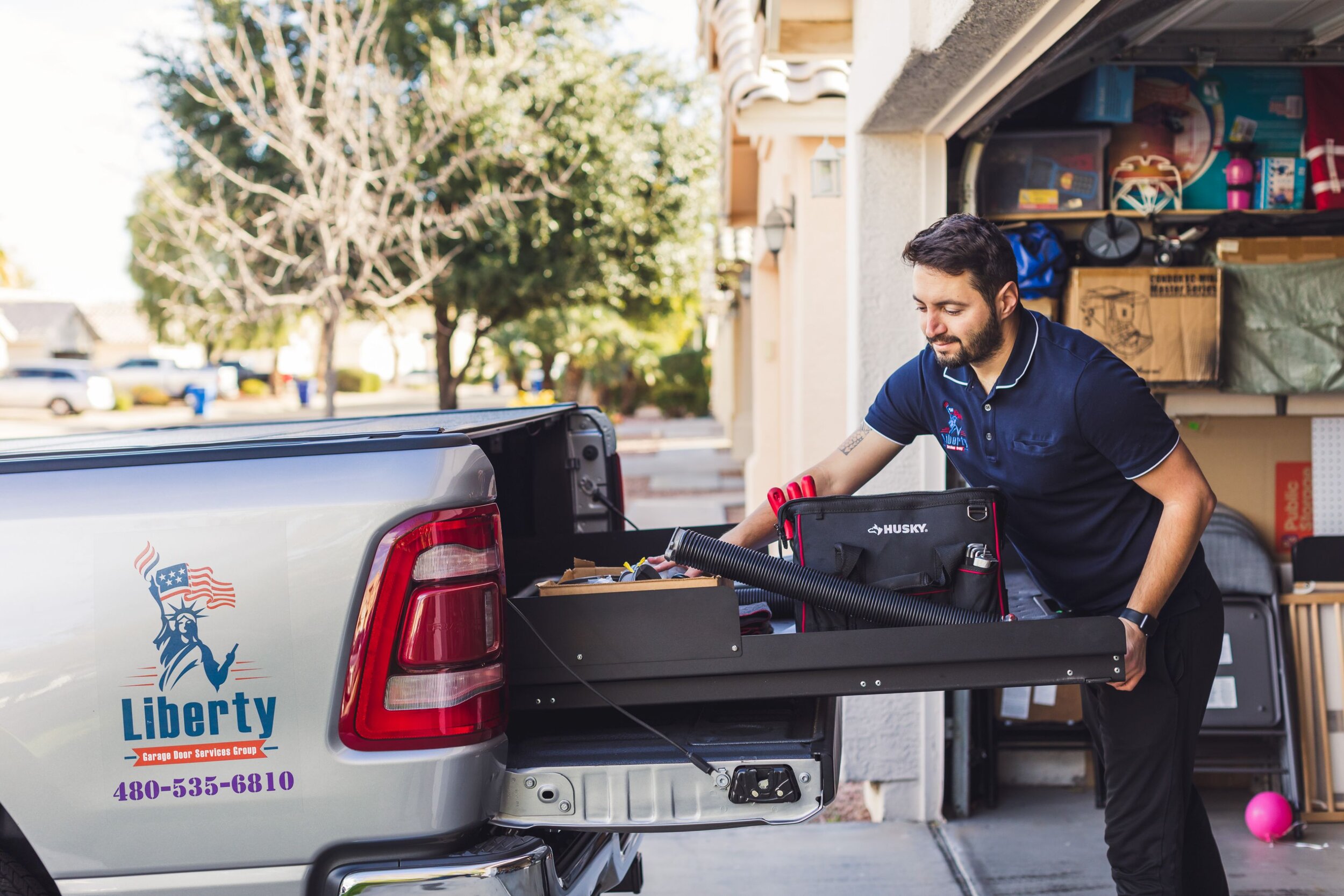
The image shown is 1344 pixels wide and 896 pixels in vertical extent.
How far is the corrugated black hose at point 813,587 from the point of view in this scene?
262 cm

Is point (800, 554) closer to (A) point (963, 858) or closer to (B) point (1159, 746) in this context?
(B) point (1159, 746)

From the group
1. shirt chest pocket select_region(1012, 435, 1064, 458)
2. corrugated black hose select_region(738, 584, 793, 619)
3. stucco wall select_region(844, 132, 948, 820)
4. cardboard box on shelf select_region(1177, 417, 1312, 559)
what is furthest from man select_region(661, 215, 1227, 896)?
cardboard box on shelf select_region(1177, 417, 1312, 559)

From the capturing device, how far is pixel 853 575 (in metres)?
2.70

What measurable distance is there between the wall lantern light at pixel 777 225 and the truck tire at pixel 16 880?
706 centimetres

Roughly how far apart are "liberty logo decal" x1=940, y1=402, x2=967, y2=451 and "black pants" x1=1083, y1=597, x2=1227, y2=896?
0.68 m

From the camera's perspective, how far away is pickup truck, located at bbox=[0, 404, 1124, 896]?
2312 millimetres

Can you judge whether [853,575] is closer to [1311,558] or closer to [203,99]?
[1311,558]

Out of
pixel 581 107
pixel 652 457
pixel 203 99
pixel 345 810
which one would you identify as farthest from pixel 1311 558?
pixel 652 457

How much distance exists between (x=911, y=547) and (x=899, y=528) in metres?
0.05

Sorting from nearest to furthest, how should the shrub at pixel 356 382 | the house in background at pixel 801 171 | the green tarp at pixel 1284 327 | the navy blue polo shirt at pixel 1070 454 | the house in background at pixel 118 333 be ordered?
the navy blue polo shirt at pixel 1070 454 < the green tarp at pixel 1284 327 < the house in background at pixel 801 171 < the shrub at pixel 356 382 < the house in background at pixel 118 333

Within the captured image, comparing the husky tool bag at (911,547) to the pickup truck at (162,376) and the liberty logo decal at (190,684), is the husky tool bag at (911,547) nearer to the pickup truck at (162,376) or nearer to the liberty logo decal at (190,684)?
the liberty logo decal at (190,684)

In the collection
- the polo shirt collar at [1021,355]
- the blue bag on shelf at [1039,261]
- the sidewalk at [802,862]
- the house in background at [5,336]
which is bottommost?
the sidewalk at [802,862]

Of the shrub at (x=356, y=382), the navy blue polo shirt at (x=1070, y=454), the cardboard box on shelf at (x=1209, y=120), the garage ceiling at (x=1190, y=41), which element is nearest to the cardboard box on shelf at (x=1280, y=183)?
the cardboard box on shelf at (x=1209, y=120)

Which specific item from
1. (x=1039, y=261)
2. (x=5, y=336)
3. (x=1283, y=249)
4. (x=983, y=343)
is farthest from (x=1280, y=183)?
(x=5, y=336)
